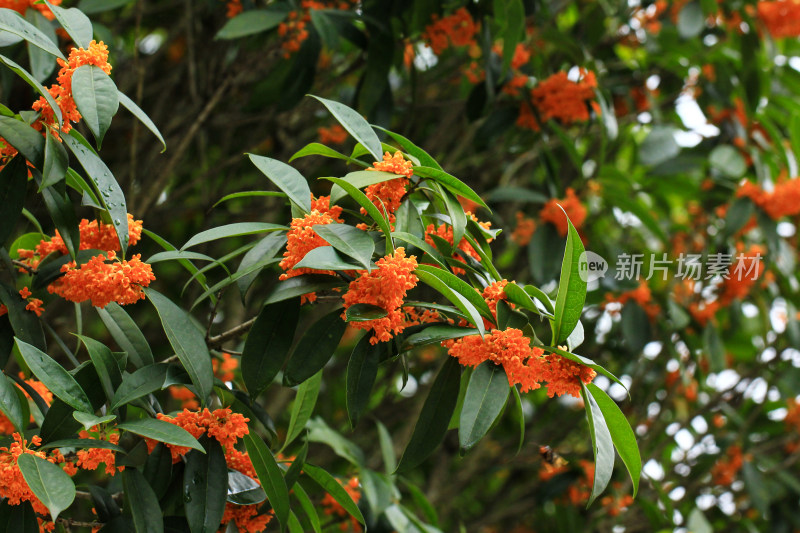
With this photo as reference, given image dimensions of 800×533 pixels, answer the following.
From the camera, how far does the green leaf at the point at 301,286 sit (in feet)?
3.13

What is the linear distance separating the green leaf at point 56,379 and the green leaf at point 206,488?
0.52 feet

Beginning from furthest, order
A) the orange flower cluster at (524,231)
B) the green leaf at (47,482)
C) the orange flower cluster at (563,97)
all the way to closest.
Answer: the orange flower cluster at (524,231) → the orange flower cluster at (563,97) → the green leaf at (47,482)

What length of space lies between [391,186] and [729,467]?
76.8 inches

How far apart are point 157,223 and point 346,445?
0.93 m

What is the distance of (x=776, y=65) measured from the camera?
9.20ft

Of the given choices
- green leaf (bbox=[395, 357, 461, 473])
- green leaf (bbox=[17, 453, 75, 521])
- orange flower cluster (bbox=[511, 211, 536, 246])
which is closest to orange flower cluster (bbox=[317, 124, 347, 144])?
orange flower cluster (bbox=[511, 211, 536, 246])

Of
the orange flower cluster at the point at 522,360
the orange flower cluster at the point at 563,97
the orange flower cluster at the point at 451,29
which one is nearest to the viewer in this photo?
the orange flower cluster at the point at 522,360

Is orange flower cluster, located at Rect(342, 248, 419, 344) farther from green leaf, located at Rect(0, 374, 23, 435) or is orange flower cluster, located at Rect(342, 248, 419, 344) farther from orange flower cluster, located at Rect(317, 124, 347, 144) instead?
orange flower cluster, located at Rect(317, 124, 347, 144)

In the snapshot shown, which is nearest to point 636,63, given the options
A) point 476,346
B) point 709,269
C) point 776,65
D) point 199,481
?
point 776,65

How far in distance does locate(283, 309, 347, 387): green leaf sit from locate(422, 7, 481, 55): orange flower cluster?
991 mm

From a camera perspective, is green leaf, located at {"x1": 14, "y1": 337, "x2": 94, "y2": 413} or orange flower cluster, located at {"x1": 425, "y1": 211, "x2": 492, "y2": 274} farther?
orange flower cluster, located at {"x1": 425, "y1": 211, "x2": 492, "y2": 274}

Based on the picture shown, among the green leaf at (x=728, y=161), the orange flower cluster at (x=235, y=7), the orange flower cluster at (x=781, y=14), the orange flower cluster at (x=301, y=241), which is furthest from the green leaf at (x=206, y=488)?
the orange flower cluster at (x=781, y=14)

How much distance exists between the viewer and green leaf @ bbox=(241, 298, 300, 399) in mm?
1009

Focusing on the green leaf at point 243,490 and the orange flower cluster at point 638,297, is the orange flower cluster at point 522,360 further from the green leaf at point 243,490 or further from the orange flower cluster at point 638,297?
the orange flower cluster at point 638,297
